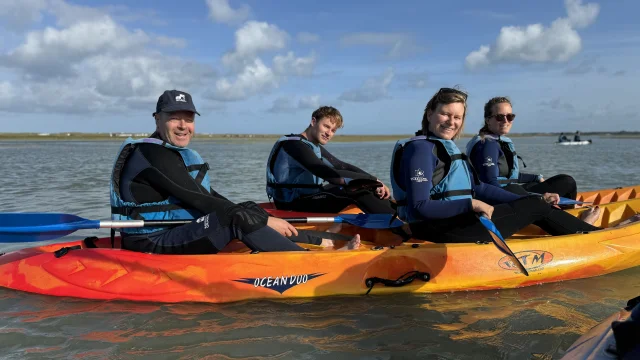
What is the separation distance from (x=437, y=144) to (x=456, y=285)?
4.55 feet

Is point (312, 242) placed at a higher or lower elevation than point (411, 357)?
higher

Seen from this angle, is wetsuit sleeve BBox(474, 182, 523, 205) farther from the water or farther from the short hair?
the short hair

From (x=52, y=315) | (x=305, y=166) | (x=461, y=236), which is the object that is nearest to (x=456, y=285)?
(x=461, y=236)

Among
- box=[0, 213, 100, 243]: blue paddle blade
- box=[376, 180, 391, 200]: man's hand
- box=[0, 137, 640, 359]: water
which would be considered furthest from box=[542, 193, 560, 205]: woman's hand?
box=[0, 213, 100, 243]: blue paddle blade

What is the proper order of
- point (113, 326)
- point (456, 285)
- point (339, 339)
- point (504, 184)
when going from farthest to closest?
point (504, 184), point (456, 285), point (113, 326), point (339, 339)

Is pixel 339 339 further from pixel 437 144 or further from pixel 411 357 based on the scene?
pixel 437 144

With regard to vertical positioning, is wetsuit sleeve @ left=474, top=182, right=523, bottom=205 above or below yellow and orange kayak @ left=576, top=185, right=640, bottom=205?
above

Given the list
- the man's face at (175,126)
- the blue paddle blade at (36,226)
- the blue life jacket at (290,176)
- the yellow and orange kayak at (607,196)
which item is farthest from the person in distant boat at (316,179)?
the yellow and orange kayak at (607,196)

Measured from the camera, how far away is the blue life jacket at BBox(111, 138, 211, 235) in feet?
13.7

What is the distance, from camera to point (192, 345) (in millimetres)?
3578

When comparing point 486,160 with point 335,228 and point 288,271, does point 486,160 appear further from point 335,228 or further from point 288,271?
point 288,271

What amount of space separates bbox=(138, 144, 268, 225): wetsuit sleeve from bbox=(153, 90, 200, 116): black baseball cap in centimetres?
35

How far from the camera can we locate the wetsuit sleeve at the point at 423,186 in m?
4.05

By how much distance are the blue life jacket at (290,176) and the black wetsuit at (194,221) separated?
2.16m
